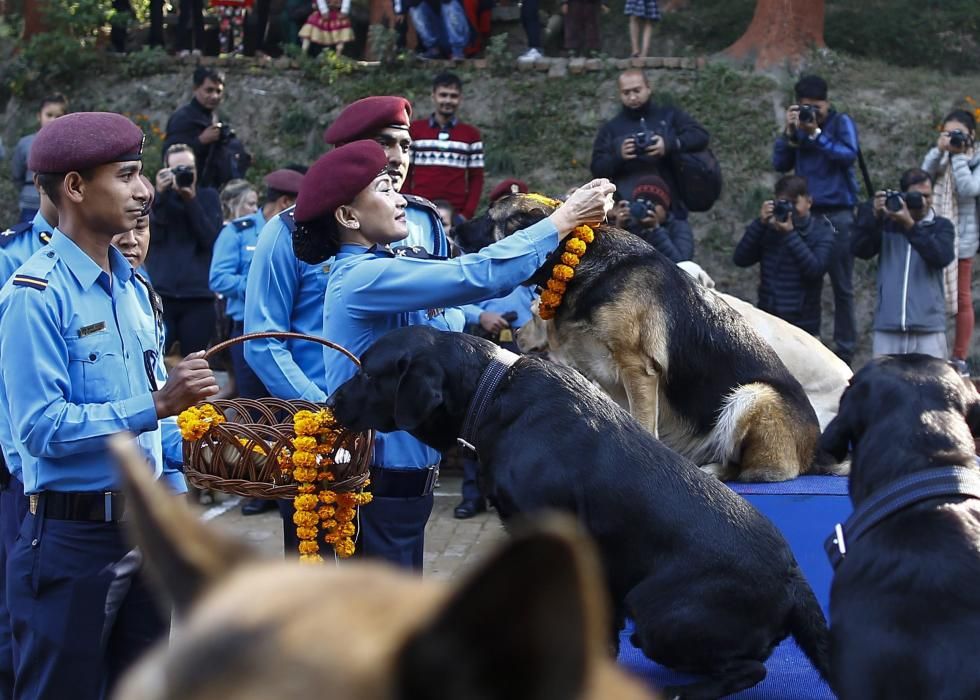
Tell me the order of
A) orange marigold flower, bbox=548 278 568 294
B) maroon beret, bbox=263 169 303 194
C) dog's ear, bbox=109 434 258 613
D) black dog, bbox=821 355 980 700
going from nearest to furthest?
dog's ear, bbox=109 434 258 613 < black dog, bbox=821 355 980 700 < orange marigold flower, bbox=548 278 568 294 < maroon beret, bbox=263 169 303 194

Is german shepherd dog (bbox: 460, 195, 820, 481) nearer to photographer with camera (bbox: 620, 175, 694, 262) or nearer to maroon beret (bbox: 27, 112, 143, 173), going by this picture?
maroon beret (bbox: 27, 112, 143, 173)

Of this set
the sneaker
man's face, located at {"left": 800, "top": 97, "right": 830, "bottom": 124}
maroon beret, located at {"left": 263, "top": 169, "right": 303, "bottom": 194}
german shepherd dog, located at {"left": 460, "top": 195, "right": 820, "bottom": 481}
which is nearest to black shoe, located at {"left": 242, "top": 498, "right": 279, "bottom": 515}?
maroon beret, located at {"left": 263, "top": 169, "right": 303, "bottom": 194}

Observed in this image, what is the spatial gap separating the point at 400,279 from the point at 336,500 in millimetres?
778

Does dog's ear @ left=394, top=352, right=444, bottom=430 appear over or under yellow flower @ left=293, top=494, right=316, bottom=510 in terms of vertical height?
over

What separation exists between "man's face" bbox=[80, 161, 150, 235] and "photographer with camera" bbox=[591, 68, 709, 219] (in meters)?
6.53

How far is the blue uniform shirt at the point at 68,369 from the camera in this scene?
10.3ft

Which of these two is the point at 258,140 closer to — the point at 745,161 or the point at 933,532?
the point at 745,161

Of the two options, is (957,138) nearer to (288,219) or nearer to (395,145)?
(395,145)

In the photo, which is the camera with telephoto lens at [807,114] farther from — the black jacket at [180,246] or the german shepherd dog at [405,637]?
the german shepherd dog at [405,637]

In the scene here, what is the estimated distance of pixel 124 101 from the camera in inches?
663

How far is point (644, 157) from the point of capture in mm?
9586

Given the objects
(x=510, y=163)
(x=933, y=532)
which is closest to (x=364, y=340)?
(x=933, y=532)

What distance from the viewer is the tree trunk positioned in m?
15.6

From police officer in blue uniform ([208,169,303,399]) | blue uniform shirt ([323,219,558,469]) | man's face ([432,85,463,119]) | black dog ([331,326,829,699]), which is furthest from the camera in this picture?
man's face ([432,85,463,119])
